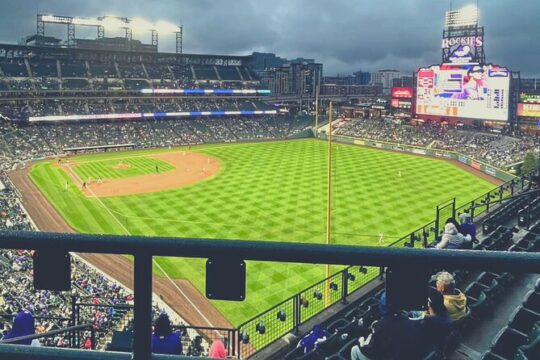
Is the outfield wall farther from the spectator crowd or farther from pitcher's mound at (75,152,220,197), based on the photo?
pitcher's mound at (75,152,220,197)

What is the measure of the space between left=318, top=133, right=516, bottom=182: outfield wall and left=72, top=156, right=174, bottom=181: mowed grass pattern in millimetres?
37000

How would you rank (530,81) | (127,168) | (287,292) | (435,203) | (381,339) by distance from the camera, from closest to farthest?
(381,339)
(287,292)
(435,203)
(127,168)
(530,81)

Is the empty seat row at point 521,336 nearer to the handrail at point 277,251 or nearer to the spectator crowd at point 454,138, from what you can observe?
the handrail at point 277,251

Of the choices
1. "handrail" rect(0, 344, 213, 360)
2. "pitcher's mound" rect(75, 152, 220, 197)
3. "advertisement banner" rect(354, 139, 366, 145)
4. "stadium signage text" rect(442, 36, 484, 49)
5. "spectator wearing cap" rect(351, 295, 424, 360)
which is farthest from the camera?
"stadium signage text" rect(442, 36, 484, 49)

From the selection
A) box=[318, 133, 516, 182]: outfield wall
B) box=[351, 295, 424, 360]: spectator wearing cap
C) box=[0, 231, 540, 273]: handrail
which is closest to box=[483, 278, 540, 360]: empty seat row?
box=[351, 295, 424, 360]: spectator wearing cap

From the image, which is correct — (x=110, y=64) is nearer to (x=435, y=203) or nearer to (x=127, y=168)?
(x=127, y=168)

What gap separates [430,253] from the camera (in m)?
1.97

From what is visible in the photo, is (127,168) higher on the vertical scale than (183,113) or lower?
lower

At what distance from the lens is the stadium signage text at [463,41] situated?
90.0 meters

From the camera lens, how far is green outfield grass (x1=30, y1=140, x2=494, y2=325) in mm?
28594

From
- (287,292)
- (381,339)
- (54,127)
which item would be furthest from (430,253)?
(54,127)

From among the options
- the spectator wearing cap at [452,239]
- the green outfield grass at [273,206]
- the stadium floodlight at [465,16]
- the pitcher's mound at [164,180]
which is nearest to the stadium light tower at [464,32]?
the stadium floodlight at [465,16]

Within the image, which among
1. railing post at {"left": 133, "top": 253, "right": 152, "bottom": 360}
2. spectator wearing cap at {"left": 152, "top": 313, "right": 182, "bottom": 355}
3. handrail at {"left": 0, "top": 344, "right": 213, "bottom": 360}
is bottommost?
spectator wearing cap at {"left": 152, "top": 313, "right": 182, "bottom": 355}

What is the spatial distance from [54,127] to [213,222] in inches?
2230
